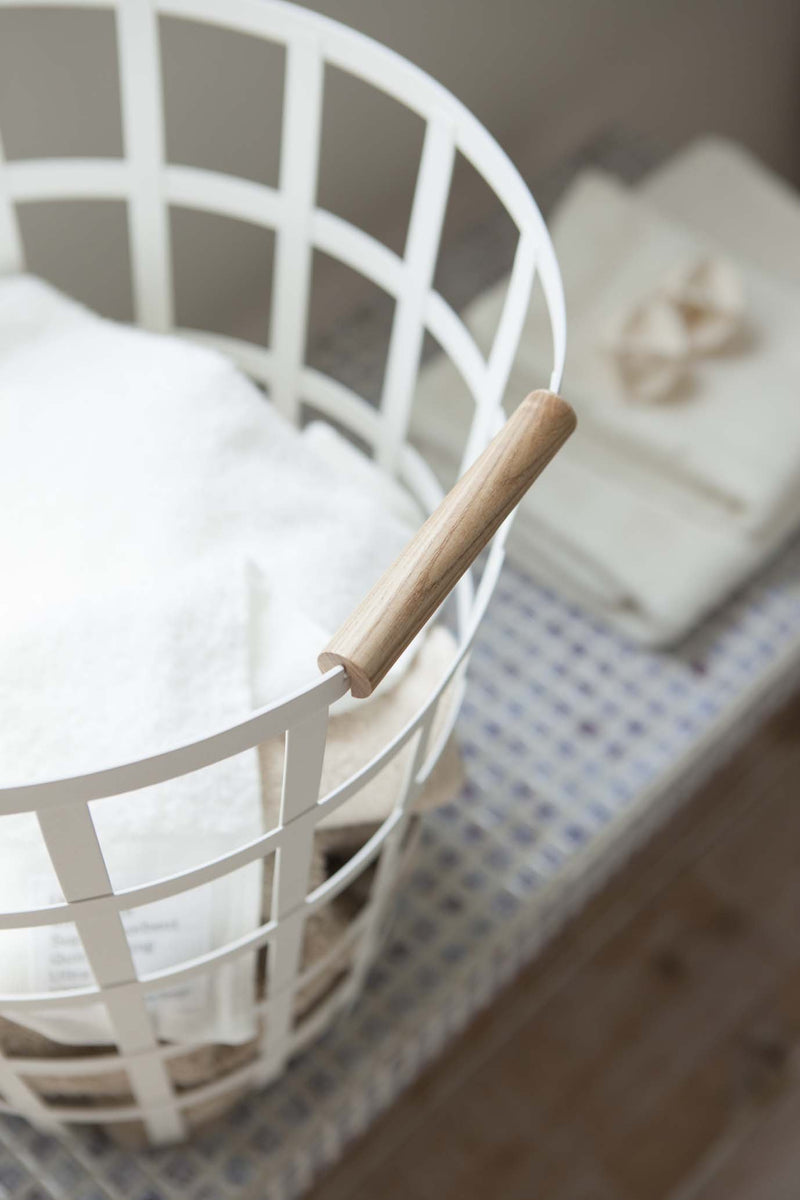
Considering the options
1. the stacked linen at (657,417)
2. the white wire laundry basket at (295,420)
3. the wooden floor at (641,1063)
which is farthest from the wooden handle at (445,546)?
the wooden floor at (641,1063)

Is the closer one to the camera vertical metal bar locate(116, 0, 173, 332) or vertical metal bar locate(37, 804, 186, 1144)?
vertical metal bar locate(37, 804, 186, 1144)

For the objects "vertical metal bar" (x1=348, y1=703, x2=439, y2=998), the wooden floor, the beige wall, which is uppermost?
the beige wall

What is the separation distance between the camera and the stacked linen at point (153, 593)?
41cm

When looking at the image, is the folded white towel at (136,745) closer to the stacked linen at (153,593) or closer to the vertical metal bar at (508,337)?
the stacked linen at (153,593)

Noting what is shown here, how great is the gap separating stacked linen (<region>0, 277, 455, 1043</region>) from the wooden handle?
4.1 inches

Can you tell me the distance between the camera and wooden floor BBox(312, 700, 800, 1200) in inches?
31.2

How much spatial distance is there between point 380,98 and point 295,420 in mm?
341

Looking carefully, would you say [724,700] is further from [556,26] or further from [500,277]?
[556,26]

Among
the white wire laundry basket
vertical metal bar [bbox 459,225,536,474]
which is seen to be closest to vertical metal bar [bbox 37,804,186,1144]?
the white wire laundry basket

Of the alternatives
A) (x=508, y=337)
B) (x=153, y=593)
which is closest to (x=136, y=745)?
(x=153, y=593)

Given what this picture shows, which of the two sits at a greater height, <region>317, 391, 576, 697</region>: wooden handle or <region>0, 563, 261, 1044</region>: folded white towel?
<region>317, 391, 576, 697</region>: wooden handle

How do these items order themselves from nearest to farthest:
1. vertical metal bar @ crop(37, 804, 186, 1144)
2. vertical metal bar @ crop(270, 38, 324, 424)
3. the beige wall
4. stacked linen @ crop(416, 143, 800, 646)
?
vertical metal bar @ crop(37, 804, 186, 1144)
vertical metal bar @ crop(270, 38, 324, 424)
the beige wall
stacked linen @ crop(416, 143, 800, 646)

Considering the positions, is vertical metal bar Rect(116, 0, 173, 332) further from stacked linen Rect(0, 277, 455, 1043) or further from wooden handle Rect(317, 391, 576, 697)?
wooden handle Rect(317, 391, 576, 697)

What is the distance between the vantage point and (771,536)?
2.66ft
